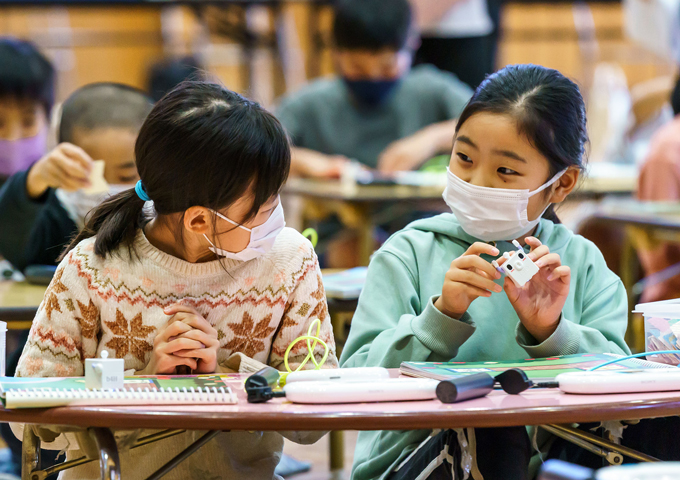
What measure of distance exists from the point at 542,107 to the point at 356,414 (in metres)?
0.75

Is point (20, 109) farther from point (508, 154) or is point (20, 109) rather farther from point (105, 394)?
point (105, 394)

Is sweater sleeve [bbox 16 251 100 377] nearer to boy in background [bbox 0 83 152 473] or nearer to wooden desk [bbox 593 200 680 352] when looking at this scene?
boy in background [bbox 0 83 152 473]

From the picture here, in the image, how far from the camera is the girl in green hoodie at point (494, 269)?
134 centimetres

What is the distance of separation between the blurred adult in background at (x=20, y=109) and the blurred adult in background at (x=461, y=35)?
9.50ft

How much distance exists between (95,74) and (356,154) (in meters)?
4.97

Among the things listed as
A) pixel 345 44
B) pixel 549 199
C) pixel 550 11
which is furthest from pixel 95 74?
pixel 549 199

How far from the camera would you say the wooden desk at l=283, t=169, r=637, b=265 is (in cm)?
360

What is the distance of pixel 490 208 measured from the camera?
1.48m

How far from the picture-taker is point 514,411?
957mm

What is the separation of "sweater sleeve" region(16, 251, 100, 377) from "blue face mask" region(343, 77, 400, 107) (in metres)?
3.06

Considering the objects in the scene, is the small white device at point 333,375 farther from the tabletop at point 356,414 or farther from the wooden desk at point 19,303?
the wooden desk at point 19,303

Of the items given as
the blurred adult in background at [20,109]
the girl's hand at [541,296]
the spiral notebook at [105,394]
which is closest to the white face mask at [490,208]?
the girl's hand at [541,296]

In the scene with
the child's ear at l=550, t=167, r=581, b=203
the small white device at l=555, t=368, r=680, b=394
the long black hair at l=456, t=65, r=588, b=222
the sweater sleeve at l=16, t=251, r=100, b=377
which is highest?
the long black hair at l=456, t=65, r=588, b=222

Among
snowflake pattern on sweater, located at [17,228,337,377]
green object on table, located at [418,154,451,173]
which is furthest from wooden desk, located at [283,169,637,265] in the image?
snowflake pattern on sweater, located at [17,228,337,377]
